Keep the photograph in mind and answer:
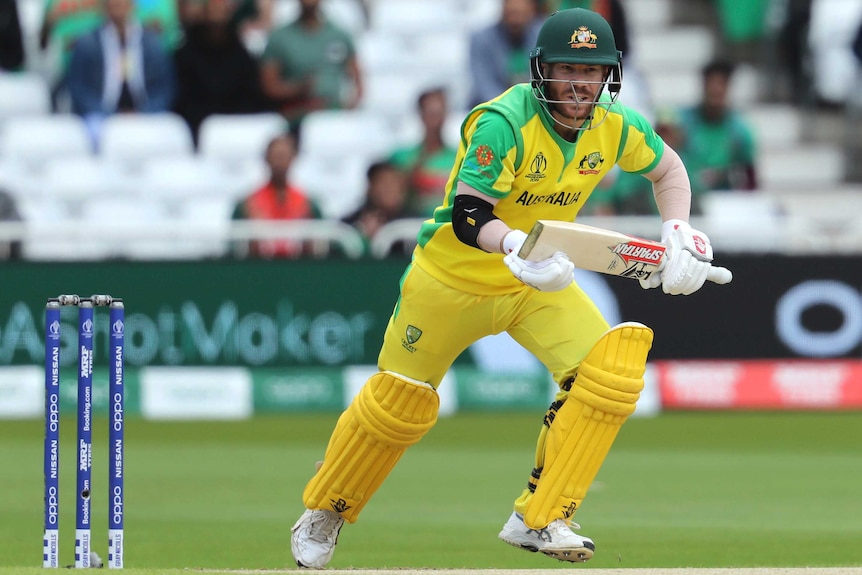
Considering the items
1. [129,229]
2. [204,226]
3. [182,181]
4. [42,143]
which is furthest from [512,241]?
[42,143]

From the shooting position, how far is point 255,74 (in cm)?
1300

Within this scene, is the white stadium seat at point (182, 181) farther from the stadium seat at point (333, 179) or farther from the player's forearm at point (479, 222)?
the player's forearm at point (479, 222)

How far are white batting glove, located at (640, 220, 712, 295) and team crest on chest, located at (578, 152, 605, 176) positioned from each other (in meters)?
0.34

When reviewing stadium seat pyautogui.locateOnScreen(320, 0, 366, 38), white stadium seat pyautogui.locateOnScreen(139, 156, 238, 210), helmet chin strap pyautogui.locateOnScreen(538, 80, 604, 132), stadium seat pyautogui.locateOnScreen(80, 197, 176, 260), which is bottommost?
stadium seat pyautogui.locateOnScreen(80, 197, 176, 260)

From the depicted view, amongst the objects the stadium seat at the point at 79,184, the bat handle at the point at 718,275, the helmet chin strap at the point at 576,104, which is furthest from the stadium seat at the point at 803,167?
the bat handle at the point at 718,275

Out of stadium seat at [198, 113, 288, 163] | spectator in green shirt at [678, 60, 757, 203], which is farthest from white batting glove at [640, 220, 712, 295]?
stadium seat at [198, 113, 288, 163]

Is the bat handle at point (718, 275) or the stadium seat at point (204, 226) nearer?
the bat handle at point (718, 275)

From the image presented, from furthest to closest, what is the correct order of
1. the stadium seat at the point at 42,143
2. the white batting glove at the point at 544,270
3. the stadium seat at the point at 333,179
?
the stadium seat at the point at 42,143
the stadium seat at the point at 333,179
the white batting glove at the point at 544,270

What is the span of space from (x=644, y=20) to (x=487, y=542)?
901 centimetres

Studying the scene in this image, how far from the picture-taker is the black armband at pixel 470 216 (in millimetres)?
4941

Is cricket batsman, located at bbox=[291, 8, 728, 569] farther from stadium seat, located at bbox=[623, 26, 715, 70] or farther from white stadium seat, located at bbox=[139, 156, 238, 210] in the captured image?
stadium seat, located at bbox=[623, 26, 715, 70]

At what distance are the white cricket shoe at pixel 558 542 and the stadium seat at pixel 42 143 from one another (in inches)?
330

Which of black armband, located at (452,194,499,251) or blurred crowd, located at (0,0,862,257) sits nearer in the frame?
black armband, located at (452,194,499,251)

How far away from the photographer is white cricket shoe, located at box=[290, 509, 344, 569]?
214 inches
